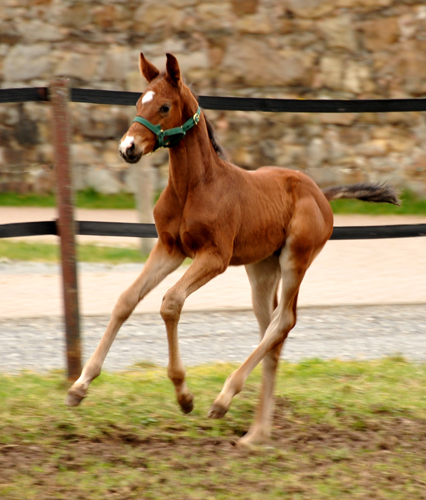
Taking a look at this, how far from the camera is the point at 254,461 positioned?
11.2ft

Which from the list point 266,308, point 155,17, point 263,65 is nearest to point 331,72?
point 263,65

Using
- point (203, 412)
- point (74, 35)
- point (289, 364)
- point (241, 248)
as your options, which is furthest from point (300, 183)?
point (74, 35)

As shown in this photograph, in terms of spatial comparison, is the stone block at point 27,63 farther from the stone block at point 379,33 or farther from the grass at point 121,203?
the stone block at point 379,33

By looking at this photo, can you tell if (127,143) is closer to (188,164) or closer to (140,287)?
(188,164)

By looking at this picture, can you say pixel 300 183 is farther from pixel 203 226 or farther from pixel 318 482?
pixel 318 482

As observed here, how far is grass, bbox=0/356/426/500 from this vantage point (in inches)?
124

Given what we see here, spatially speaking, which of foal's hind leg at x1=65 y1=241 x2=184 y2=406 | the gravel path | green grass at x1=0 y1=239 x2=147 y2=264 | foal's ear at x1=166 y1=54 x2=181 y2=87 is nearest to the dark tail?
foal's hind leg at x1=65 y1=241 x2=184 y2=406

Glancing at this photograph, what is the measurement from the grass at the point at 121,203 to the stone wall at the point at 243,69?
149mm

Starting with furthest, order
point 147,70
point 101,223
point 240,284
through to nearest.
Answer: point 240,284, point 101,223, point 147,70

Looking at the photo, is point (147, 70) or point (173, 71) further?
point (147, 70)

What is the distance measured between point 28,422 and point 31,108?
27.6ft

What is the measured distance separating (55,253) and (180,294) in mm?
6140

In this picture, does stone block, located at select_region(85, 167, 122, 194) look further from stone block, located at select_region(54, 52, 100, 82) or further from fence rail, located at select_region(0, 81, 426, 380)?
fence rail, located at select_region(0, 81, 426, 380)

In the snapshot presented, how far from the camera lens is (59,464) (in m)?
3.31
